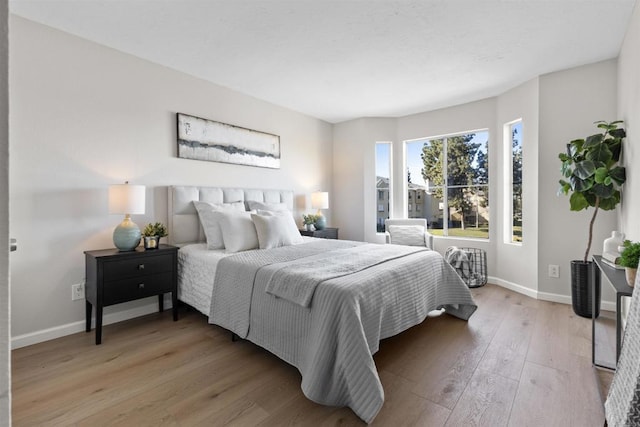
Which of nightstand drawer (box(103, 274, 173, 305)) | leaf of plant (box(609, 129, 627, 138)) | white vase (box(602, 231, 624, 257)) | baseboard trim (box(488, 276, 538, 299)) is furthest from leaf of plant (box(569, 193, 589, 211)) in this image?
nightstand drawer (box(103, 274, 173, 305))

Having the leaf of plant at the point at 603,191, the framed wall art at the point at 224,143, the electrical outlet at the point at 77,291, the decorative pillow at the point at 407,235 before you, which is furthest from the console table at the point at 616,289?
the electrical outlet at the point at 77,291

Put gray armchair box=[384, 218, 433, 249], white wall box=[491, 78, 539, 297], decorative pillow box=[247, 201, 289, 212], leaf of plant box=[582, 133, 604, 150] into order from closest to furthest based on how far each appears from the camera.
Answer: leaf of plant box=[582, 133, 604, 150] → white wall box=[491, 78, 539, 297] → decorative pillow box=[247, 201, 289, 212] → gray armchair box=[384, 218, 433, 249]

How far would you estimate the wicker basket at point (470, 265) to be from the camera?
3854 mm

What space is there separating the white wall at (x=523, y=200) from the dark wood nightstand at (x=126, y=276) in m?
3.89

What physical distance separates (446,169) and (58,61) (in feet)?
15.4

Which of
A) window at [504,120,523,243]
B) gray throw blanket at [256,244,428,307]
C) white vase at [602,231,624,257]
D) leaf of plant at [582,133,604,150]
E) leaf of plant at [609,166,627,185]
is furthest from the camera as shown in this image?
window at [504,120,523,243]

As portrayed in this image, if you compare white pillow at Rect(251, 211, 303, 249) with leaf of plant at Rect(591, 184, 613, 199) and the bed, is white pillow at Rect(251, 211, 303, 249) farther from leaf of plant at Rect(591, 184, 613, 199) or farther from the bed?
leaf of plant at Rect(591, 184, 613, 199)

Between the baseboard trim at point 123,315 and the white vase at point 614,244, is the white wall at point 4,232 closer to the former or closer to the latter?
the baseboard trim at point 123,315

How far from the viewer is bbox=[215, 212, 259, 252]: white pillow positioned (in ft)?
9.01

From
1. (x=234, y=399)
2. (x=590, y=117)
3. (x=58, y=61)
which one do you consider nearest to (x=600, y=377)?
(x=234, y=399)

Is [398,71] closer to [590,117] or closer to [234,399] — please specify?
[590,117]

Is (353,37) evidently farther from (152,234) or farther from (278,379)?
(278,379)

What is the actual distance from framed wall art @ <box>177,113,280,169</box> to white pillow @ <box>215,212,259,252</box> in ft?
2.95

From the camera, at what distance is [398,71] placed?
3145mm
